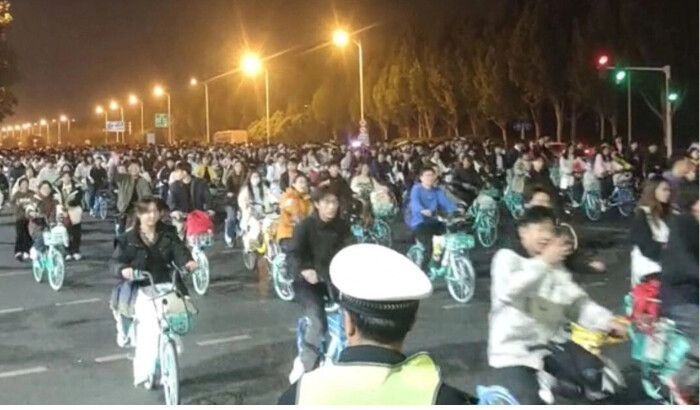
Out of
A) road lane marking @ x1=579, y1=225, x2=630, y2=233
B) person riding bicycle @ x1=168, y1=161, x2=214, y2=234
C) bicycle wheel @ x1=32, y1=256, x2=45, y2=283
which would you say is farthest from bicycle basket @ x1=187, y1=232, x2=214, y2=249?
road lane marking @ x1=579, y1=225, x2=630, y2=233

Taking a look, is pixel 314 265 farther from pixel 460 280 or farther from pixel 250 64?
pixel 250 64

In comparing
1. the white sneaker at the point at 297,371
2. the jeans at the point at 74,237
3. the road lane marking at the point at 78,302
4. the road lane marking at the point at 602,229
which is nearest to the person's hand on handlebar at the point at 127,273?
the white sneaker at the point at 297,371

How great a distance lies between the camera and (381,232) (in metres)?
10.3

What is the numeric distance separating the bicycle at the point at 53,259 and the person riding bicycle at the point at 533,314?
19.5 ft

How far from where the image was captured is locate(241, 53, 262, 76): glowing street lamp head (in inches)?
387

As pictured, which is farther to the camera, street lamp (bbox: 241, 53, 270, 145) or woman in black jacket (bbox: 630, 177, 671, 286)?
street lamp (bbox: 241, 53, 270, 145)

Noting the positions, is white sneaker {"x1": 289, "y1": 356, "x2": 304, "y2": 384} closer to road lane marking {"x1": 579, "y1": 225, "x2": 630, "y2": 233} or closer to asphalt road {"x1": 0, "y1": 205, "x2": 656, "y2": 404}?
asphalt road {"x1": 0, "y1": 205, "x2": 656, "y2": 404}

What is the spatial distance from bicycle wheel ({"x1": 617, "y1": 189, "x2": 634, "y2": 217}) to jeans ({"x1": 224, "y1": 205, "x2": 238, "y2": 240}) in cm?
432

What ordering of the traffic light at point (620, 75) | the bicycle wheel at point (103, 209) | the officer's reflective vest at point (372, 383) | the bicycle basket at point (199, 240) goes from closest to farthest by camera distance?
the officer's reflective vest at point (372, 383)
the bicycle basket at point (199, 240)
the bicycle wheel at point (103, 209)
the traffic light at point (620, 75)

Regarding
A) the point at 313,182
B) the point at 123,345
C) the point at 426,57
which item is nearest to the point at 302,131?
the point at 313,182

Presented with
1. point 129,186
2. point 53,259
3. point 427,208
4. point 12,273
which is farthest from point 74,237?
point 427,208

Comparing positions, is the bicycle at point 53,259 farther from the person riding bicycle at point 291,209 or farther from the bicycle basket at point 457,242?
the bicycle basket at point 457,242

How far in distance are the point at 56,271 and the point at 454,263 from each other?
10.7 feet

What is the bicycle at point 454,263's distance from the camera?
25.6ft
